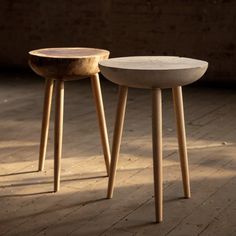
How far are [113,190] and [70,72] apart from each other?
566 millimetres

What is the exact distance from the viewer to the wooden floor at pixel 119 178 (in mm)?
2004

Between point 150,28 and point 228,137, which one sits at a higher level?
point 150,28

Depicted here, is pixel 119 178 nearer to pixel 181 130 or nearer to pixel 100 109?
pixel 100 109

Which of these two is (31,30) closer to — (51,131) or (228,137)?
(51,131)

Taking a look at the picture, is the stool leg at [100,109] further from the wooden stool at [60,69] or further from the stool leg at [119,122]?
the stool leg at [119,122]

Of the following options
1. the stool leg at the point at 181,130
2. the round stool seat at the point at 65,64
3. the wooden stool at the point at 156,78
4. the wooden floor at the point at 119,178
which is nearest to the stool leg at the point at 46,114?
the wooden floor at the point at 119,178

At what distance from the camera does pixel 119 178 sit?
2.53 metres

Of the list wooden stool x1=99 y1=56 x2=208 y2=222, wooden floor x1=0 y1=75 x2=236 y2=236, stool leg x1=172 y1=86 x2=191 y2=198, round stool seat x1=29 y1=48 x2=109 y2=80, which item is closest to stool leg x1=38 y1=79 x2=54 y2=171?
wooden floor x1=0 y1=75 x2=236 y2=236

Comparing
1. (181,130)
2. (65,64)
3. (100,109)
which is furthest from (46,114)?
(181,130)

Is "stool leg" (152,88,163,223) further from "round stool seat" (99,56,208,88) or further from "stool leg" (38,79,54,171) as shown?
"stool leg" (38,79,54,171)

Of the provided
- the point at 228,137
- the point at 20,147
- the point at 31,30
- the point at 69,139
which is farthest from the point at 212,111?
the point at 31,30

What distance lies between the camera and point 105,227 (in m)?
1.97

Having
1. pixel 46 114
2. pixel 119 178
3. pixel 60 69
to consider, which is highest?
pixel 60 69

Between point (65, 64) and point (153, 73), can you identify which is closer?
point (153, 73)
